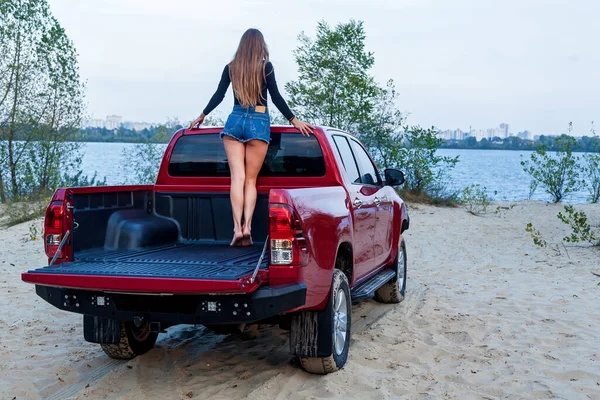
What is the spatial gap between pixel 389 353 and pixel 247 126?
2257mm

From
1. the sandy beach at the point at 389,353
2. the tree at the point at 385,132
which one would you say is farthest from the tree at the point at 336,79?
the sandy beach at the point at 389,353

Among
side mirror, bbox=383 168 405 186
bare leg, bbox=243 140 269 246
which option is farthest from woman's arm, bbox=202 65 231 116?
side mirror, bbox=383 168 405 186

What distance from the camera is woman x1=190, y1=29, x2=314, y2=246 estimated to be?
5.45 metres

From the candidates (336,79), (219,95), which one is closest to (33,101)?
(336,79)

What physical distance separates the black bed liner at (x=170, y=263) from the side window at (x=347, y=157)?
3.93 feet

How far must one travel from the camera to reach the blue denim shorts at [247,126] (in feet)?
17.9

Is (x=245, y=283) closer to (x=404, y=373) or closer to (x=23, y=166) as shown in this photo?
(x=404, y=373)

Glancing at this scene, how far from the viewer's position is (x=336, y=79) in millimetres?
17766

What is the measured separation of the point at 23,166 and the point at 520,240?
1229 cm

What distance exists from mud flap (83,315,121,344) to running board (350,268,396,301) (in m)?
1.96

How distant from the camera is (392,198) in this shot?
7.36m

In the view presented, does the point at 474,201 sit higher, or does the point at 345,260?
the point at 345,260

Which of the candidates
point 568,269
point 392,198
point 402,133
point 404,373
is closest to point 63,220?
point 404,373

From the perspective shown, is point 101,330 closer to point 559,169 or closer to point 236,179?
point 236,179
